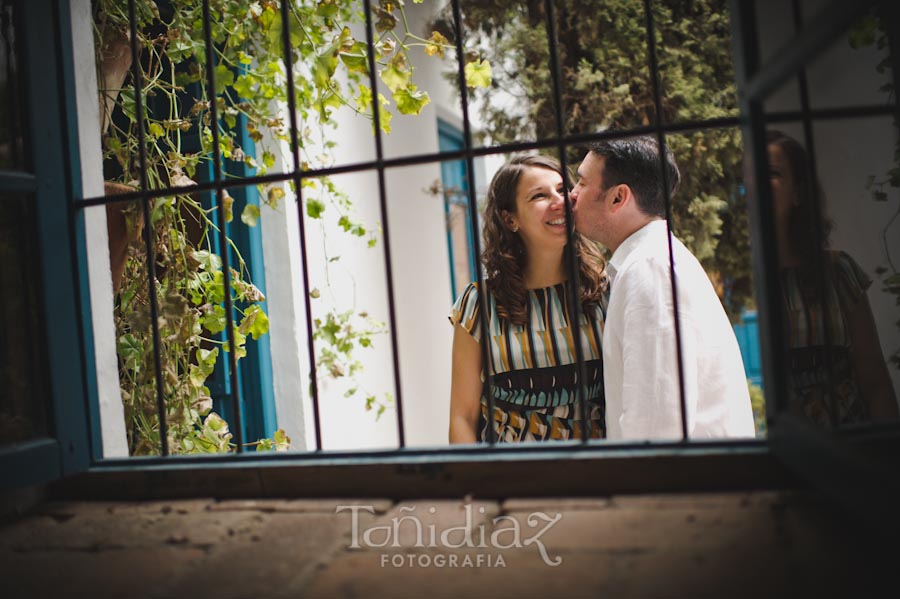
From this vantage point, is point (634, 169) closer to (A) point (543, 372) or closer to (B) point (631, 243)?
(B) point (631, 243)

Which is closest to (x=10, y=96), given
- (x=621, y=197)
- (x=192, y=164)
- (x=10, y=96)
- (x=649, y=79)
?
(x=10, y=96)

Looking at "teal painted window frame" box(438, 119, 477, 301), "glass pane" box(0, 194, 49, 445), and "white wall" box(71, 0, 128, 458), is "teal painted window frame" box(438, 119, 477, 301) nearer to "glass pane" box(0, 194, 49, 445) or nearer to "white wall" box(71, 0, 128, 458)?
"white wall" box(71, 0, 128, 458)

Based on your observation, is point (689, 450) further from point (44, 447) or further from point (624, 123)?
point (624, 123)

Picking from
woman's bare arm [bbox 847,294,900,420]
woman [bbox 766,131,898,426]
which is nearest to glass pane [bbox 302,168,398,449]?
woman [bbox 766,131,898,426]

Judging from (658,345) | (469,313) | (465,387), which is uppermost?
(469,313)

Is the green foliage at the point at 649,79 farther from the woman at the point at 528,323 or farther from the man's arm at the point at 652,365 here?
the man's arm at the point at 652,365

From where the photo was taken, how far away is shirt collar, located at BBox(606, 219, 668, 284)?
2.49m

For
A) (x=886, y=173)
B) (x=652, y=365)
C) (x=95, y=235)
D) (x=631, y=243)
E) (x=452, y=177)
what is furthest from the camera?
(x=452, y=177)

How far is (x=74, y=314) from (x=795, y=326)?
186 cm

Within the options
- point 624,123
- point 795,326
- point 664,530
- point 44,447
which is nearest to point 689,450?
point 664,530

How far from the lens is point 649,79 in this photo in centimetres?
442

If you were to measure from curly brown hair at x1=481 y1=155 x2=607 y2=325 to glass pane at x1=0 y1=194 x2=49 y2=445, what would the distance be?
154cm

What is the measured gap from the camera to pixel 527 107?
15.3 ft

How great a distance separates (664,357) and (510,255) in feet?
2.61
